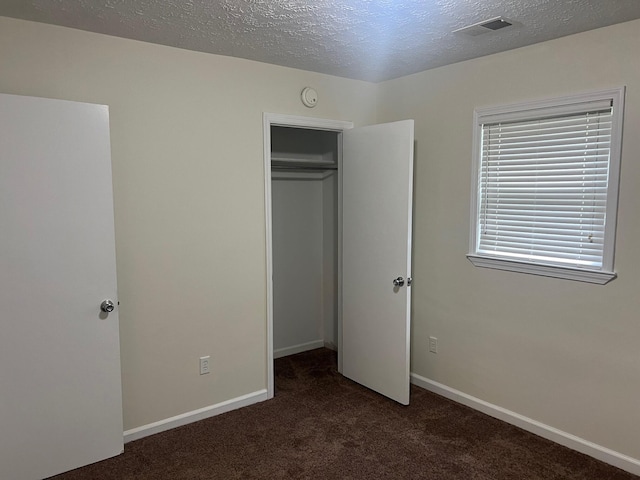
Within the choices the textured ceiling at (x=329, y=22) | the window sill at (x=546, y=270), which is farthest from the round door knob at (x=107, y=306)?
the window sill at (x=546, y=270)

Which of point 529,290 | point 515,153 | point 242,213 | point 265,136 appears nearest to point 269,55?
point 265,136

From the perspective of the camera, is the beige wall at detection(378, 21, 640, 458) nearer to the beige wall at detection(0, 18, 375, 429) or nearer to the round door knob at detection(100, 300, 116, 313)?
the beige wall at detection(0, 18, 375, 429)

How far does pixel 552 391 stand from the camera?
2.87m

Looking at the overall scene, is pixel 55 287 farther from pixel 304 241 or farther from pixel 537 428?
pixel 537 428

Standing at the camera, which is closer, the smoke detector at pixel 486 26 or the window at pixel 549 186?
the smoke detector at pixel 486 26

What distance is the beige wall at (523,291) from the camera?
2510mm

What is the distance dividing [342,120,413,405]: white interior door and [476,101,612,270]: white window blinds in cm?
54

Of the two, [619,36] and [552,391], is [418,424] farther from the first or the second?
[619,36]

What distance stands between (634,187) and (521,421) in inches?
63.1

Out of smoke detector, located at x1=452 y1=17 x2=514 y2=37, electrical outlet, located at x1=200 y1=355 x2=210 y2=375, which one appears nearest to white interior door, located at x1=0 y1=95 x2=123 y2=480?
electrical outlet, located at x1=200 y1=355 x2=210 y2=375

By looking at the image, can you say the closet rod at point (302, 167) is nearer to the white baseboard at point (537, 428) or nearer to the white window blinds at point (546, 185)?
the white window blinds at point (546, 185)

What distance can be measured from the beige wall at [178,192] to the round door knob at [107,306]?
20cm

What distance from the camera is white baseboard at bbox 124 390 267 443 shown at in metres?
2.89

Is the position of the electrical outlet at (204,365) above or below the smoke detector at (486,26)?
below
